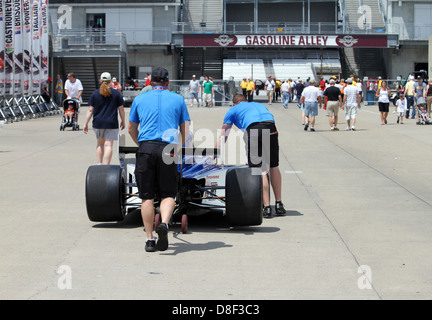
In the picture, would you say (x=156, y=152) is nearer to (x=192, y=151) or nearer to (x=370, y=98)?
(x=192, y=151)

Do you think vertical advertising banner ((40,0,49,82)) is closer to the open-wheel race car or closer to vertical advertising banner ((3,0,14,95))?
vertical advertising banner ((3,0,14,95))

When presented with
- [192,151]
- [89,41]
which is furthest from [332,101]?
[89,41]

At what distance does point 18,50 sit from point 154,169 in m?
21.8

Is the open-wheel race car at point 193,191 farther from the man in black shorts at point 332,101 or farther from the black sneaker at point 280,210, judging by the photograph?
the man in black shorts at point 332,101

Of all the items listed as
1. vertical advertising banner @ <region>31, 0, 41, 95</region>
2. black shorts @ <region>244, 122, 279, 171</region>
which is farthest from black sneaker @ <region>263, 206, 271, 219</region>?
vertical advertising banner @ <region>31, 0, 41, 95</region>

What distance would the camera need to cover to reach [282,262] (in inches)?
272

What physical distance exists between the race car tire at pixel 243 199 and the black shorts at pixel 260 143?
126 cm

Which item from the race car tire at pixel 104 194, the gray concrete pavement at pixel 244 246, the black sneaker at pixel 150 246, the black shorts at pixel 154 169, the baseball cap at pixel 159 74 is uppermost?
the baseball cap at pixel 159 74

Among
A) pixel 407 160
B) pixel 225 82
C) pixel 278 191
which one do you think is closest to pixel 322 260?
pixel 278 191

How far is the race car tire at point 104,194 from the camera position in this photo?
8391mm

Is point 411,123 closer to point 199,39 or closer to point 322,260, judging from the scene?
point 322,260

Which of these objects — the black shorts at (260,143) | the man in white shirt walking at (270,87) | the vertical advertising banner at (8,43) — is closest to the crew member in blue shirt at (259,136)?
Answer: the black shorts at (260,143)

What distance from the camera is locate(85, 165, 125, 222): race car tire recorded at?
839cm

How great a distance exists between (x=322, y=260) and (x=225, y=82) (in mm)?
34478
